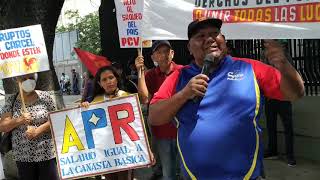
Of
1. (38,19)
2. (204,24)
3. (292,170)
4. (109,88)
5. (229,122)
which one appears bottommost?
(292,170)

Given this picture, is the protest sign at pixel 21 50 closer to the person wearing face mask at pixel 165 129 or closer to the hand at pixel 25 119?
the hand at pixel 25 119

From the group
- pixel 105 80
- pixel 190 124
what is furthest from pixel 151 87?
A: pixel 190 124

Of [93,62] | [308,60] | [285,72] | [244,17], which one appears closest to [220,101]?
[285,72]

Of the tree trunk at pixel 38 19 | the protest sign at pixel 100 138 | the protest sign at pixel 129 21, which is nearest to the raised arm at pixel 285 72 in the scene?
the protest sign at pixel 100 138

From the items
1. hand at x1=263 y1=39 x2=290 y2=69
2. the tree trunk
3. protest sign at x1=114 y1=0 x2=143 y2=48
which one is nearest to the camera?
hand at x1=263 y1=39 x2=290 y2=69

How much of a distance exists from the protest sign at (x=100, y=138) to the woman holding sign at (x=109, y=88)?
9.6 inches

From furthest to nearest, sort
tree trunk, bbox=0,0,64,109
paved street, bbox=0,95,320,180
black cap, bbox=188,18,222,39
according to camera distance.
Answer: tree trunk, bbox=0,0,64,109, paved street, bbox=0,95,320,180, black cap, bbox=188,18,222,39

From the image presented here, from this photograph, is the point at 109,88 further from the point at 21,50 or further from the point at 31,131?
the point at 21,50

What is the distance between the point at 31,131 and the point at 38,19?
2.53m

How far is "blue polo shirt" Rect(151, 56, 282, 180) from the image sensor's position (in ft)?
8.45

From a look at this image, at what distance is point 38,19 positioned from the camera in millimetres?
7168

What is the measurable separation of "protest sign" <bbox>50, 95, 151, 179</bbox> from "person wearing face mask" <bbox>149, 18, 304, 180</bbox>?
98.1 inches

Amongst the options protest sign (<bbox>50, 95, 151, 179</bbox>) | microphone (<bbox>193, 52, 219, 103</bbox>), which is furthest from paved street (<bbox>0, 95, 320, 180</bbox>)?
microphone (<bbox>193, 52, 219, 103</bbox>)

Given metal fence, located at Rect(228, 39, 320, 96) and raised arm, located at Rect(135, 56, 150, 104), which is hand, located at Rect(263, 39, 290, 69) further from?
metal fence, located at Rect(228, 39, 320, 96)
